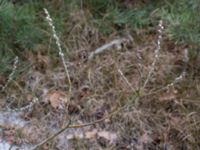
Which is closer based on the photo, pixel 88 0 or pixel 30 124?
pixel 30 124

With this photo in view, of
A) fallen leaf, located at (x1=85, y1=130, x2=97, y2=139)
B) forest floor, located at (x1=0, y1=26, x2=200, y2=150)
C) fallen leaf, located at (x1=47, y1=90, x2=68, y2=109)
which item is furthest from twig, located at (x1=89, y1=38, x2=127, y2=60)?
fallen leaf, located at (x1=85, y1=130, x2=97, y2=139)

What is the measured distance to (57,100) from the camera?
8.69 ft

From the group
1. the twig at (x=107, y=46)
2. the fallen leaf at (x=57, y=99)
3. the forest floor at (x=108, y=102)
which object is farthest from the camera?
the twig at (x=107, y=46)

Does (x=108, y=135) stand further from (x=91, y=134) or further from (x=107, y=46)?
(x=107, y=46)

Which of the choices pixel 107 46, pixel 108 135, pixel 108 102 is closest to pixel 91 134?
pixel 108 135

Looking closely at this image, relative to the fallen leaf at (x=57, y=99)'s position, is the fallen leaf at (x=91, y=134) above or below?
below

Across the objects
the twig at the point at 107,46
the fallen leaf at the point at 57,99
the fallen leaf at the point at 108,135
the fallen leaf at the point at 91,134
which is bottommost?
the fallen leaf at the point at 108,135

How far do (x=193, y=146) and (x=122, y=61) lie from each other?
2.17 ft

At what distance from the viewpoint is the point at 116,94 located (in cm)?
266

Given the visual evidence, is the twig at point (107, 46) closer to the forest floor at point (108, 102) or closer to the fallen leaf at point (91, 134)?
the forest floor at point (108, 102)

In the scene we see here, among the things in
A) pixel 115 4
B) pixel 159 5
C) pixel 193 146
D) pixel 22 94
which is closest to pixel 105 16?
pixel 115 4

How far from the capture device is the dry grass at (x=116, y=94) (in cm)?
250

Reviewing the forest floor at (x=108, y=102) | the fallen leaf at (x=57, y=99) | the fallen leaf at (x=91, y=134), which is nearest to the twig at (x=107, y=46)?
the forest floor at (x=108, y=102)

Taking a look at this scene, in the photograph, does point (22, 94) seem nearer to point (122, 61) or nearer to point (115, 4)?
point (122, 61)
